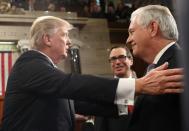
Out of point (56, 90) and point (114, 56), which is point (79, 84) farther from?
point (114, 56)

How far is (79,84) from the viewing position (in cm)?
145

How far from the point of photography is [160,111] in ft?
4.57

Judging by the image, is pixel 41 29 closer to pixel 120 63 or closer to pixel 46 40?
pixel 46 40

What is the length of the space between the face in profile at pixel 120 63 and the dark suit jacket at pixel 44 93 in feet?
5.70

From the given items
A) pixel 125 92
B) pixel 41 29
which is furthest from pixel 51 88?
pixel 41 29

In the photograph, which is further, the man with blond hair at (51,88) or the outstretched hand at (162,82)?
the man with blond hair at (51,88)

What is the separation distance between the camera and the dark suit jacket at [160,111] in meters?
1.38

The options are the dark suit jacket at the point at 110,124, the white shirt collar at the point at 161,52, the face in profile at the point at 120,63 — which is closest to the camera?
the white shirt collar at the point at 161,52

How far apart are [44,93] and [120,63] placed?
2005mm

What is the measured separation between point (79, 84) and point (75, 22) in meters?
5.94

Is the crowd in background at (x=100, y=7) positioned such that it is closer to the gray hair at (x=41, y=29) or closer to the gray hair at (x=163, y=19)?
the gray hair at (x=41, y=29)

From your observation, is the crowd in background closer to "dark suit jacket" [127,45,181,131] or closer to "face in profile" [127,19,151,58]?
"face in profile" [127,19,151,58]

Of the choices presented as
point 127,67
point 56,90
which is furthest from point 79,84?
point 127,67

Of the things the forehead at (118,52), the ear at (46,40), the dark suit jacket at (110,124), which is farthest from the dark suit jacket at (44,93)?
the forehead at (118,52)
